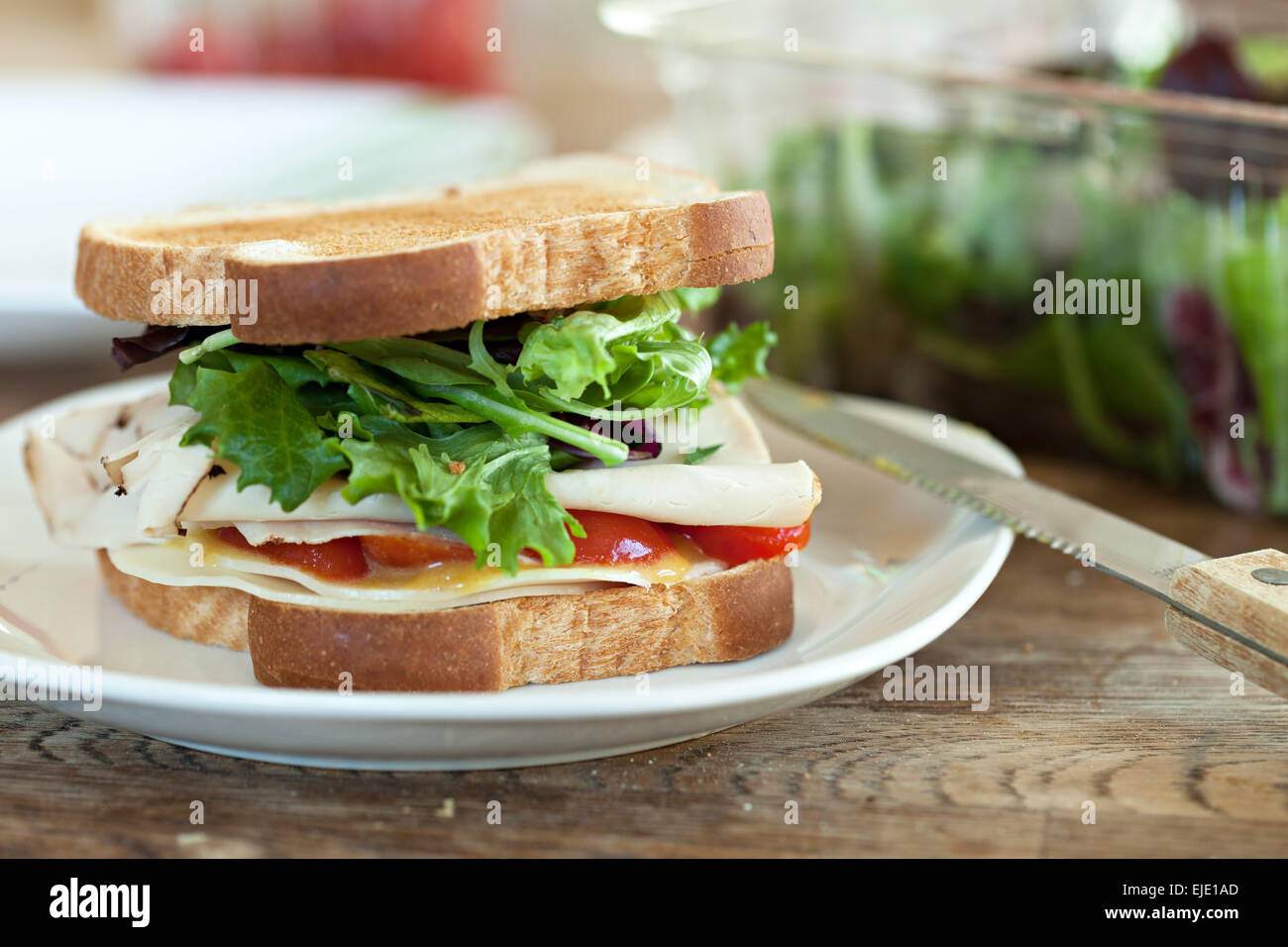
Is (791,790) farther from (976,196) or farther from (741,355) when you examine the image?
(976,196)

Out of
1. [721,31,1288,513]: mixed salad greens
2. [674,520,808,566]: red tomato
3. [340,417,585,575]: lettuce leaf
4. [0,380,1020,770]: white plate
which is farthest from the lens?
[721,31,1288,513]: mixed salad greens

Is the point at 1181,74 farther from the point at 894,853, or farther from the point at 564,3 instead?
the point at 564,3

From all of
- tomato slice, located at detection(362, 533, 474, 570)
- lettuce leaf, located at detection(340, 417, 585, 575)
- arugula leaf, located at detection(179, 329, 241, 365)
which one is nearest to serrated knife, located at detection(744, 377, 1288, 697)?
lettuce leaf, located at detection(340, 417, 585, 575)

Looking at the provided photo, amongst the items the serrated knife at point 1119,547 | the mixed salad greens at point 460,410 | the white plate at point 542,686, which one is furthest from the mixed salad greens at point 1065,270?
the mixed salad greens at point 460,410

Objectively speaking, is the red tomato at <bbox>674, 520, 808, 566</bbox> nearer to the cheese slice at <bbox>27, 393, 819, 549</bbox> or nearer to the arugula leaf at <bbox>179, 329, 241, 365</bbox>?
the cheese slice at <bbox>27, 393, 819, 549</bbox>

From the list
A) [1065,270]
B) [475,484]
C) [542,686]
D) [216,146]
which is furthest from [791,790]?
[216,146]
